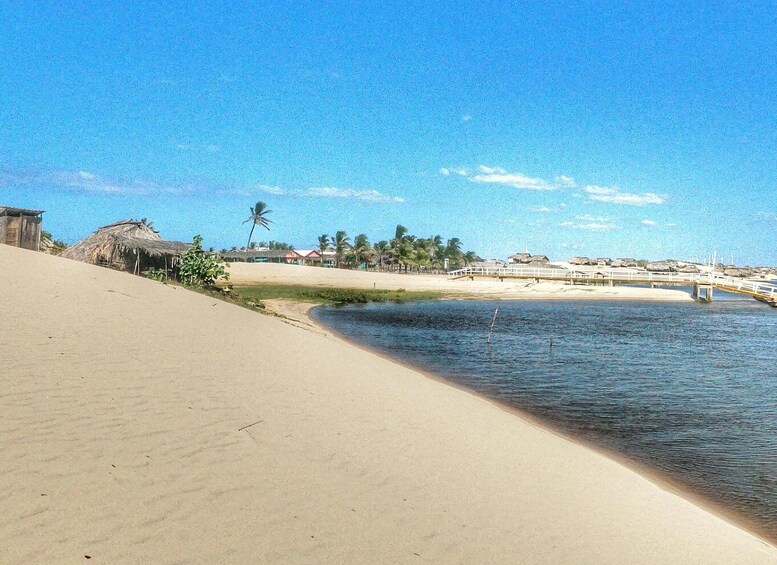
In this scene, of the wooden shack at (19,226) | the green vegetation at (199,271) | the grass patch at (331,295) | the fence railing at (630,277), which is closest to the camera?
the wooden shack at (19,226)

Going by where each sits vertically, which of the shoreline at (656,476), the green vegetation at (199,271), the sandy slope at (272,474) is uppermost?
the green vegetation at (199,271)

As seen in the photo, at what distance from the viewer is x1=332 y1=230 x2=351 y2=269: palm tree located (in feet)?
352

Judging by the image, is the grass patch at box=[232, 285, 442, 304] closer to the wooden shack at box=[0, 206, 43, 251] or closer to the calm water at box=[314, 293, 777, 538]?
the calm water at box=[314, 293, 777, 538]

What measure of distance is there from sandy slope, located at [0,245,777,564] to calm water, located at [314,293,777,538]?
187 centimetres

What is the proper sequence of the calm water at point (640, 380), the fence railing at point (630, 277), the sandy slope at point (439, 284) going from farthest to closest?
the sandy slope at point (439, 284) < the fence railing at point (630, 277) < the calm water at point (640, 380)

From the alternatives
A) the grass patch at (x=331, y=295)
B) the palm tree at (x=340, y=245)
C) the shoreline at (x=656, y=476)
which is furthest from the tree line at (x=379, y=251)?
the shoreline at (x=656, y=476)

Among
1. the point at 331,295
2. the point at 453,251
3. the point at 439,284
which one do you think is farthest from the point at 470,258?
the point at 331,295

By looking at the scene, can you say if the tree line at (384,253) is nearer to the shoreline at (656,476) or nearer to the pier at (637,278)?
the pier at (637,278)

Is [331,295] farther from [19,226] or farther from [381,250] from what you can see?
[381,250]

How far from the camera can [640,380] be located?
15.8 meters

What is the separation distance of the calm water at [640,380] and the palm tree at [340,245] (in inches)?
2934

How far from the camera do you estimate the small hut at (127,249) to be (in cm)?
3002

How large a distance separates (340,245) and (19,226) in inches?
3306

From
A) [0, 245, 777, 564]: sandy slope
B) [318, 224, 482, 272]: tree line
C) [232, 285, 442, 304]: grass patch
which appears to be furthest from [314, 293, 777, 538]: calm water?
[318, 224, 482, 272]: tree line
